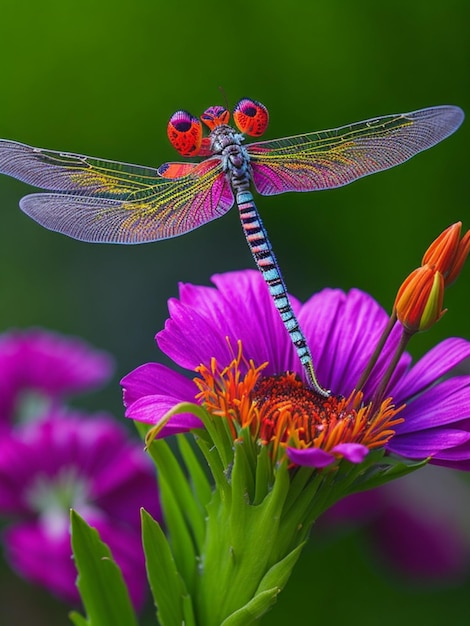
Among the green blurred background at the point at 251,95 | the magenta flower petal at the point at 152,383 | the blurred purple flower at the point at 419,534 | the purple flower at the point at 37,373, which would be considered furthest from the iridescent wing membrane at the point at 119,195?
the green blurred background at the point at 251,95

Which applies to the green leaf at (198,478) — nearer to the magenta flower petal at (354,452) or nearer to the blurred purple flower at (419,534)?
the magenta flower petal at (354,452)

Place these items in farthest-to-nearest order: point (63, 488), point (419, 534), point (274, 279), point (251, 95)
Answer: point (251, 95) < point (419, 534) < point (63, 488) < point (274, 279)

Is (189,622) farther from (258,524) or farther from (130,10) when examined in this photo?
(130,10)

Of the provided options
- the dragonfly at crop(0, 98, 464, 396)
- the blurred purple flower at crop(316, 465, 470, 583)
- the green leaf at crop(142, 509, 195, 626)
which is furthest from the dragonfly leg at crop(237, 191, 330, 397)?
the blurred purple flower at crop(316, 465, 470, 583)

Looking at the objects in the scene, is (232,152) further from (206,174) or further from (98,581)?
(98,581)

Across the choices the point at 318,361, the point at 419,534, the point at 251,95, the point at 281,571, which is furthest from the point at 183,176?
the point at 251,95

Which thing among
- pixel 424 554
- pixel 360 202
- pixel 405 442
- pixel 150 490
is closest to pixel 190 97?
pixel 360 202
